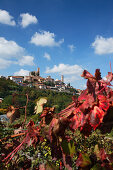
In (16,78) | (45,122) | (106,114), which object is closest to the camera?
(106,114)

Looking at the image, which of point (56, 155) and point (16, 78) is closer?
point (56, 155)

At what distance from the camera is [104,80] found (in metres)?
0.49

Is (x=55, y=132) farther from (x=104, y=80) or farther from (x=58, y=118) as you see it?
Answer: (x=104, y=80)

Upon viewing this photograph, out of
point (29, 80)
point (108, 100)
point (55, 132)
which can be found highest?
point (29, 80)

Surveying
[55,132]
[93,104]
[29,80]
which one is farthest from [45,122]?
[29,80]

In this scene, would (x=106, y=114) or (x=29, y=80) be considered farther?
(x=29, y=80)

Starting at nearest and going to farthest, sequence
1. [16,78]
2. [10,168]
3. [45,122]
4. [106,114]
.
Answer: [106,114]
[45,122]
[10,168]
[16,78]

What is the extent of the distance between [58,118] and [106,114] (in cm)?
16

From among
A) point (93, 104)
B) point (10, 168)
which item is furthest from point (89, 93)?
point (10, 168)

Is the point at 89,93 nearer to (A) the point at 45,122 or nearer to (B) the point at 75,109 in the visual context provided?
(B) the point at 75,109

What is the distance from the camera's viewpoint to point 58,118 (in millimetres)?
438

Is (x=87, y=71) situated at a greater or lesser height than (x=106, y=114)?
greater

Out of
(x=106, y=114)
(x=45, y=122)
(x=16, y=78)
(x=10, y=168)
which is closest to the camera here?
(x=106, y=114)

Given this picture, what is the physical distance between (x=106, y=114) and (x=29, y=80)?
59734 millimetres
